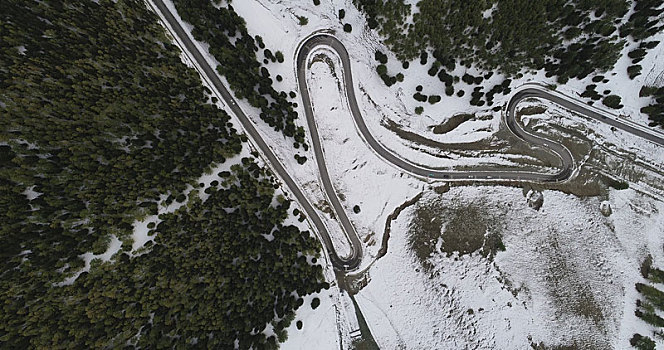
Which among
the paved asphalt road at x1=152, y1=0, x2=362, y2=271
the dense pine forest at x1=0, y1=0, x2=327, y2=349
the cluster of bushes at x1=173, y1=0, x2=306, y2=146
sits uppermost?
the cluster of bushes at x1=173, y1=0, x2=306, y2=146

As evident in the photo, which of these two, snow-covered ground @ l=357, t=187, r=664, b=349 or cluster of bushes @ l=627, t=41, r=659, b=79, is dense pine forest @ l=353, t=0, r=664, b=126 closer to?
cluster of bushes @ l=627, t=41, r=659, b=79

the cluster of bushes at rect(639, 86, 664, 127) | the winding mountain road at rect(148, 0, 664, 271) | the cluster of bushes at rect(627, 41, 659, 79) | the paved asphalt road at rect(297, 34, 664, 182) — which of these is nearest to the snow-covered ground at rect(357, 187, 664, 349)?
the paved asphalt road at rect(297, 34, 664, 182)

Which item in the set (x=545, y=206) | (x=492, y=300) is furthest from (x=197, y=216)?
(x=545, y=206)

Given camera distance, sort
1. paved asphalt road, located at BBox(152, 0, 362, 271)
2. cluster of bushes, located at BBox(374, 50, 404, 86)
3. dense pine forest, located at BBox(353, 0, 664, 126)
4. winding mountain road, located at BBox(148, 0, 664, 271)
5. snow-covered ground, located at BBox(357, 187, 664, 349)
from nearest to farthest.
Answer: dense pine forest, located at BBox(353, 0, 664, 126) → paved asphalt road, located at BBox(152, 0, 362, 271) → winding mountain road, located at BBox(148, 0, 664, 271) → cluster of bushes, located at BBox(374, 50, 404, 86) → snow-covered ground, located at BBox(357, 187, 664, 349)

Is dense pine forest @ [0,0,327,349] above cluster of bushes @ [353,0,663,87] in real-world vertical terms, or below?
below

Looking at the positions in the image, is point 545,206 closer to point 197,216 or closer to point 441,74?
point 441,74

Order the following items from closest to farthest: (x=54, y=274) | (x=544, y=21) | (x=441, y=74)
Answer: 1. (x=54, y=274)
2. (x=544, y=21)
3. (x=441, y=74)
